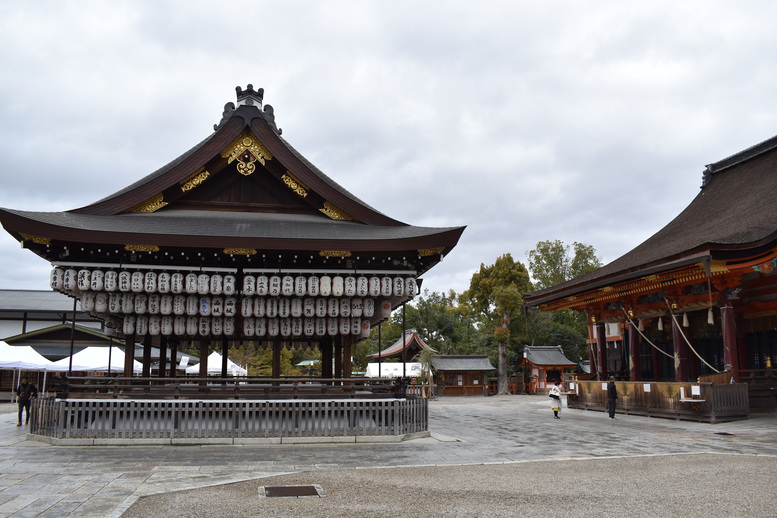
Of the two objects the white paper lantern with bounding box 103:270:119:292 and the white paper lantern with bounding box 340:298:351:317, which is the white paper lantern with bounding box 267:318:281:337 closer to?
the white paper lantern with bounding box 340:298:351:317

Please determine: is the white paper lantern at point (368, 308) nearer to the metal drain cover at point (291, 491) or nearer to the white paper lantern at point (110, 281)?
the white paper lantern at point (110, 281)

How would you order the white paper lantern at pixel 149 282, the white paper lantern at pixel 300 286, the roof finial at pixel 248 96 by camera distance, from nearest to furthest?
the white paper lantern at pixel 149 282, the white paper lantern at pixel 300 286, the roof finial at pixel 248 96

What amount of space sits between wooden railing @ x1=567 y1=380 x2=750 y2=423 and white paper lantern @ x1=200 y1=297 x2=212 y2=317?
1540cm

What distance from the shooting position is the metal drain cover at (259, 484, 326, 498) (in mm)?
7941

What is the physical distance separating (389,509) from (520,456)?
5.53 m

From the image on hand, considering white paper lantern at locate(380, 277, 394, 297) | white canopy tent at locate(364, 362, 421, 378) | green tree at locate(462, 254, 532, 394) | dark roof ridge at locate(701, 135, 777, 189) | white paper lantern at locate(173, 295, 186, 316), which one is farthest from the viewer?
white canopy tent at locate(364, 362, 421, 378)

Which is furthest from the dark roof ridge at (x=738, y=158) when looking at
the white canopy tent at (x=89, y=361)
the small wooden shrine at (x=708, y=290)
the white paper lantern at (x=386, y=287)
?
the white canopy tent at (x=89, y=361)

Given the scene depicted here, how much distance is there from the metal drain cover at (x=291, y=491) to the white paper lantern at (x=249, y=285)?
22.8ft

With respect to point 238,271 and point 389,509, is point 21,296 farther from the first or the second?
point 389,509

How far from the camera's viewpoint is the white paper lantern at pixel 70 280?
14.2 meters

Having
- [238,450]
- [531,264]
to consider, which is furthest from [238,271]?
[531,264]

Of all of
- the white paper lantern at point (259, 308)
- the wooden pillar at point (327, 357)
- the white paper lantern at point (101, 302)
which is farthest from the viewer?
the wooden pillar at point (327, 357)

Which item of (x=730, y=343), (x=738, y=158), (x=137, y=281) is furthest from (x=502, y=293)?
(x=137, y=281)

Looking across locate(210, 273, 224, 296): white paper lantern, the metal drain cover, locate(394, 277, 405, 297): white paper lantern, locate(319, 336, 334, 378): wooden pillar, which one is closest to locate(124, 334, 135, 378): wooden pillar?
locate(210, 273, 224, 296): white paper lantern
